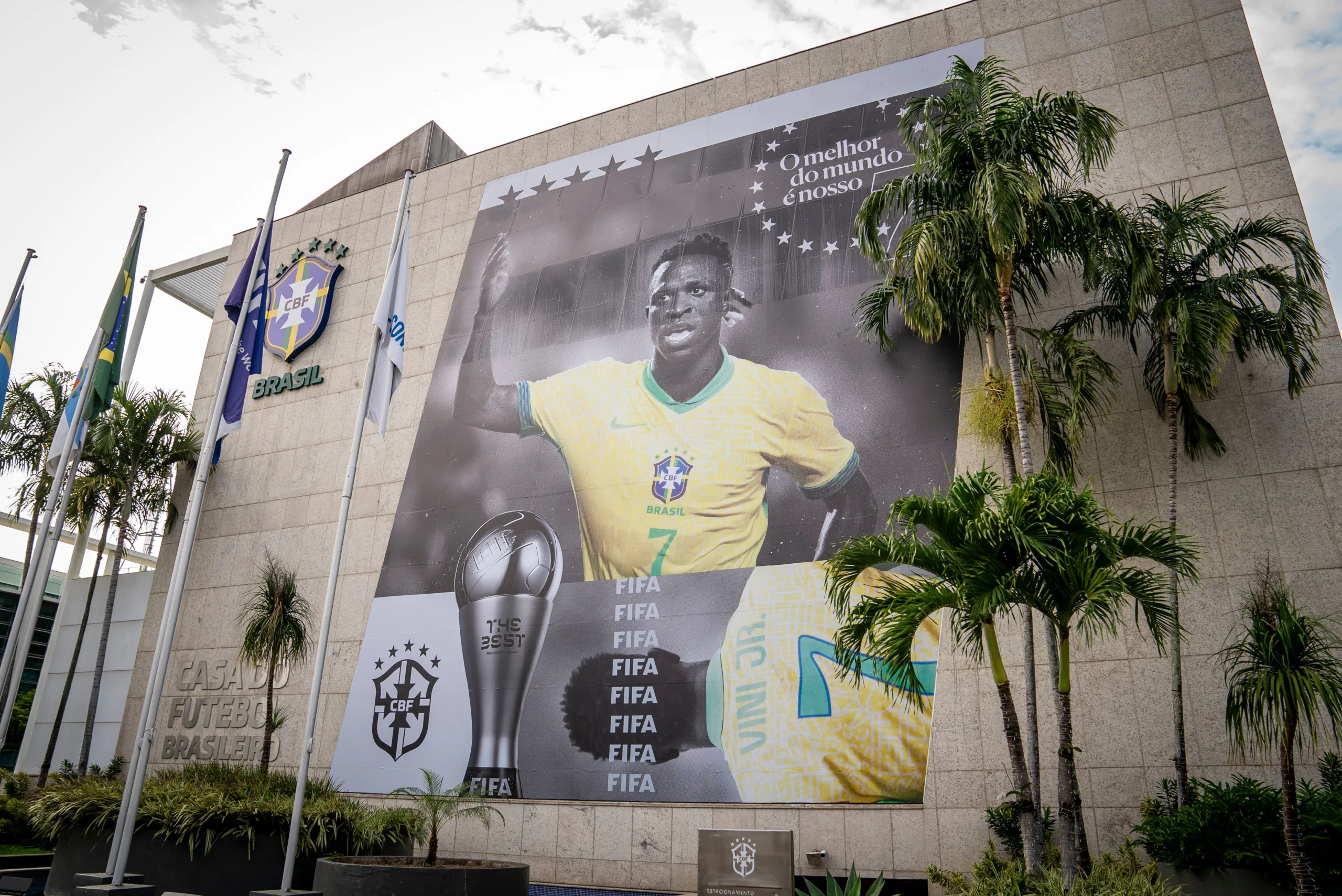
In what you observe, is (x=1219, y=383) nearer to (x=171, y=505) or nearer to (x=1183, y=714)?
(x=1183, y=714)

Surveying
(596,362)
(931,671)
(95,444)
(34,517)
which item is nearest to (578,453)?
(596,362)

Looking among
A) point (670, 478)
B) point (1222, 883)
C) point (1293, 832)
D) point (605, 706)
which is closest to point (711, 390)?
point (670, 478)

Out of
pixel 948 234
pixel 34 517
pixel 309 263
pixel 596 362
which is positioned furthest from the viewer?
pixel 309 263

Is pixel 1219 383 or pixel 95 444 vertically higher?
pixel 95 444

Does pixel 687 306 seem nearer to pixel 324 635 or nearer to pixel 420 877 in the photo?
pixel 324 635

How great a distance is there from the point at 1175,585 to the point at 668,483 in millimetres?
8241

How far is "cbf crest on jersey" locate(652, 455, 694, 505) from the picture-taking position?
1606 cm

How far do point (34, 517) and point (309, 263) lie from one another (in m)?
8.87

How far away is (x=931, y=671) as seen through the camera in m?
13.4

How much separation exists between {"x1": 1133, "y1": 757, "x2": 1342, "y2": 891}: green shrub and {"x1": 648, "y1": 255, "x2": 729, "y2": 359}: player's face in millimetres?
10483

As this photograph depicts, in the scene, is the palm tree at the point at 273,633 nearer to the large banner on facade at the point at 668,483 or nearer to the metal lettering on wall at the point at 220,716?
the large banner on facade at the point at 668,483

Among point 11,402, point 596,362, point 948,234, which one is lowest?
point 948,234

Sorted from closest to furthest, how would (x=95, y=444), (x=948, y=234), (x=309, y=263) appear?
(x=948, y=234) < (x=95, y=444) < (x=309, y=263)

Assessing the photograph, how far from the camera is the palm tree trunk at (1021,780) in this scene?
866 cm
